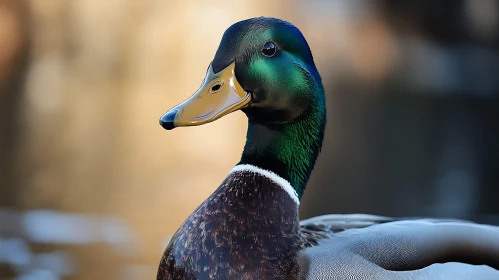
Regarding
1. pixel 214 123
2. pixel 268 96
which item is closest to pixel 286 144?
pixel 268 96

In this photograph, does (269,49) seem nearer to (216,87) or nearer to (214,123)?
(216,87)

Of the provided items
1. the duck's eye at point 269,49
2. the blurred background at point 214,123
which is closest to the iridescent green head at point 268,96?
the duck's eye at point 269,49

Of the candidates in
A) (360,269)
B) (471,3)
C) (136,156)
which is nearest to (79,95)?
(136,156)

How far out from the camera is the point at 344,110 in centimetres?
342

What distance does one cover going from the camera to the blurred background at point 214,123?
319cm

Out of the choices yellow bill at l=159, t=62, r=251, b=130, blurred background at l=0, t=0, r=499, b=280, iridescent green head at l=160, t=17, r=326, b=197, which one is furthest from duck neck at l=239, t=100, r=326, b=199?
blurred background at l=0, t=0, r=499, b=280

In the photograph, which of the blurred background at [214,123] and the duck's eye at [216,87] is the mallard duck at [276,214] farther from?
the blurred background at [214,123]

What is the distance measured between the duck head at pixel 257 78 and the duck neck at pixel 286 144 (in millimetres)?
21

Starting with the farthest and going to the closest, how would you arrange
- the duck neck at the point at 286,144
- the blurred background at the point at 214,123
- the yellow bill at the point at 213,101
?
1. the blurred background at the point at 214,123
2. the duck neck at the point at 286,144
3. the yellow bill at the point at 213,101

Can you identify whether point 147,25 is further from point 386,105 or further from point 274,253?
point 274,253

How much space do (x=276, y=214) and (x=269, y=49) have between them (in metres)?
0.30

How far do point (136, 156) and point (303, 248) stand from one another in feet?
7.44

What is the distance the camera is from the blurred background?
3.19 m

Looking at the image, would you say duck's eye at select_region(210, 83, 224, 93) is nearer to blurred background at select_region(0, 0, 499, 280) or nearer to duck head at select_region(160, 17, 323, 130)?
duck head at select_region(160, 17, 323, 130)
